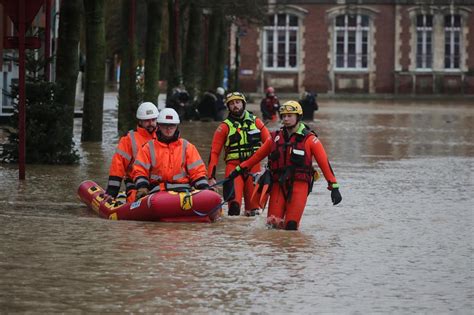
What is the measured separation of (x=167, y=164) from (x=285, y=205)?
1395 mm

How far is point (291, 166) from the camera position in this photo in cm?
1585

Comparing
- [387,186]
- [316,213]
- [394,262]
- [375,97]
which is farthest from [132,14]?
[375,97]

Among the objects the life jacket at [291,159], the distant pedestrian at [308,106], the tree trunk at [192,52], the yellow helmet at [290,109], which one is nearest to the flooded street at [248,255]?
the life jacket at [291,159]

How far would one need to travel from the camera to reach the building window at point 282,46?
88375 mm

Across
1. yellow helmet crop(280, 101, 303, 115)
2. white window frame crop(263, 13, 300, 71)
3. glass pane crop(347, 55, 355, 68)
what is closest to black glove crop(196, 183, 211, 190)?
yellow helmet crop(280, 101, 303, 115)

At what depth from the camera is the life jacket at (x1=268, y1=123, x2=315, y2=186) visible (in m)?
15.8

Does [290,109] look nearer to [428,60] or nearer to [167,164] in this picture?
[167,164]

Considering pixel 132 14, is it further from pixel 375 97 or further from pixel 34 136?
pixel 375 97

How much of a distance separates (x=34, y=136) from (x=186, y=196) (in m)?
8.82

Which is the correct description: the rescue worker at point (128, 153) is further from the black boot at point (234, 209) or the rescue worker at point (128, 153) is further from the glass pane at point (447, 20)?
the glass pane at point (447, 20)

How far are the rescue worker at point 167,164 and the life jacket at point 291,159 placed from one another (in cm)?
93

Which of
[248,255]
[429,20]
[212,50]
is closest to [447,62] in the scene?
[429,20]

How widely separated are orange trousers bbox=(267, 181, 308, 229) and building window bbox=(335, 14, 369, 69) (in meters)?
72.6

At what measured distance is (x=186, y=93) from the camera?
1864 inches
